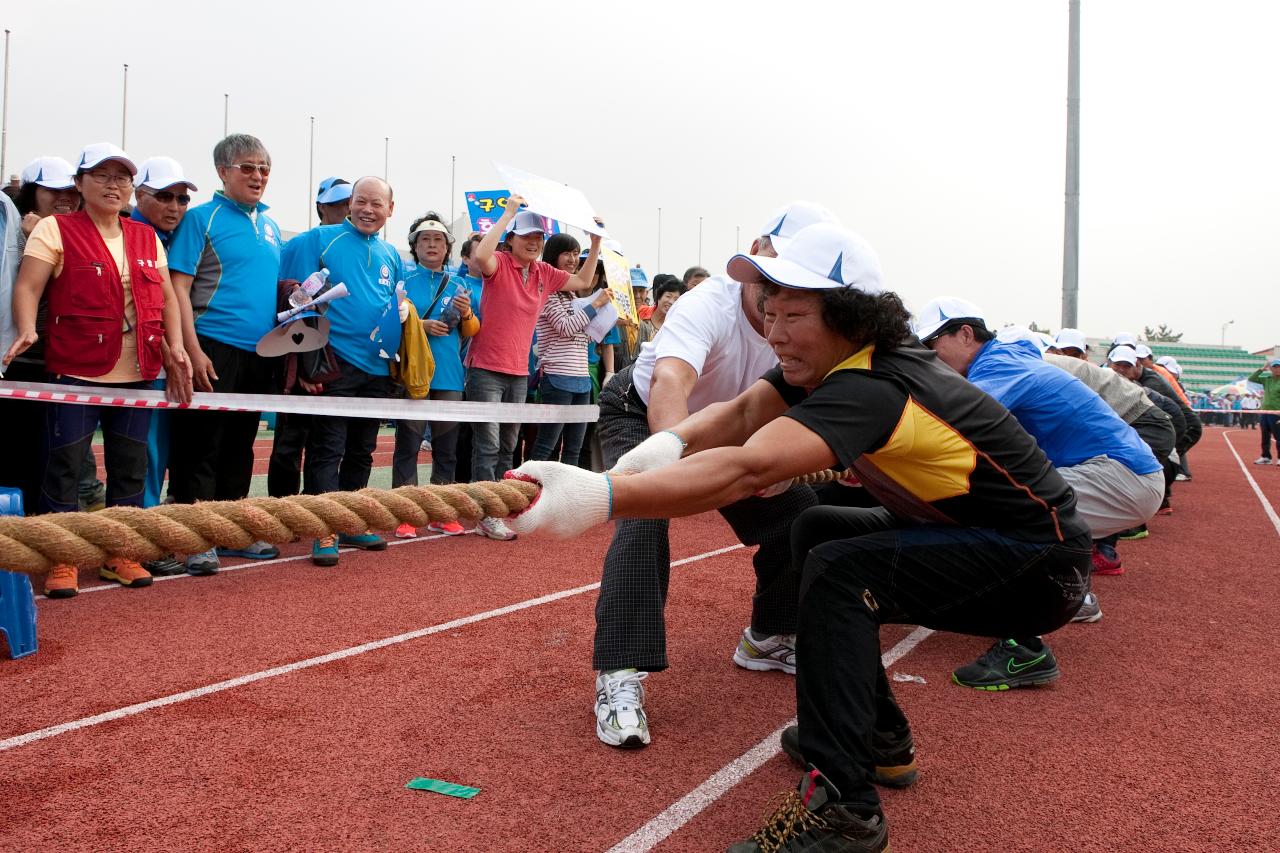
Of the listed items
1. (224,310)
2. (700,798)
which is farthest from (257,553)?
(700,798)

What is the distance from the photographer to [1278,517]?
10.3m

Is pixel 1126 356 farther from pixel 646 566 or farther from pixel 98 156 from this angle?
pixel 98 156

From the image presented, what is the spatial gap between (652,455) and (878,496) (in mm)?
733

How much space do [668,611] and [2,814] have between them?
10.2ft

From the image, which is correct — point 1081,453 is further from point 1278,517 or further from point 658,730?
point 1278,517

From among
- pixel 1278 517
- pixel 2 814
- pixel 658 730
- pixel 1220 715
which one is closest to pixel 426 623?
pixel 658 730

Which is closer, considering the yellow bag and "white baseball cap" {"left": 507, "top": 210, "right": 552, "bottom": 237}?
the yellow bag

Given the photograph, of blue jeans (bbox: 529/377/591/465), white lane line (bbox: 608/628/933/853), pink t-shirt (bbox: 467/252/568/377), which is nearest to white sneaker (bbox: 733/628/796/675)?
white lane line (bbox: 608/628/933/853)

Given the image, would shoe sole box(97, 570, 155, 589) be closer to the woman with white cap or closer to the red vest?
the woman with white cap

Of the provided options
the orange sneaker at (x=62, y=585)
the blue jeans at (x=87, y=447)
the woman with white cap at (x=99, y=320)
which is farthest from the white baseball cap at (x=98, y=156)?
the orange sneaker at (x=62, y=585)

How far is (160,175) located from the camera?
209 inches

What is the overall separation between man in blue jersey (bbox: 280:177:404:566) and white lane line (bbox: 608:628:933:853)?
3556 mm

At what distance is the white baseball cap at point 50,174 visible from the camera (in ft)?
17.5

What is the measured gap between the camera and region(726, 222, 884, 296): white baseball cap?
8.28 ft
